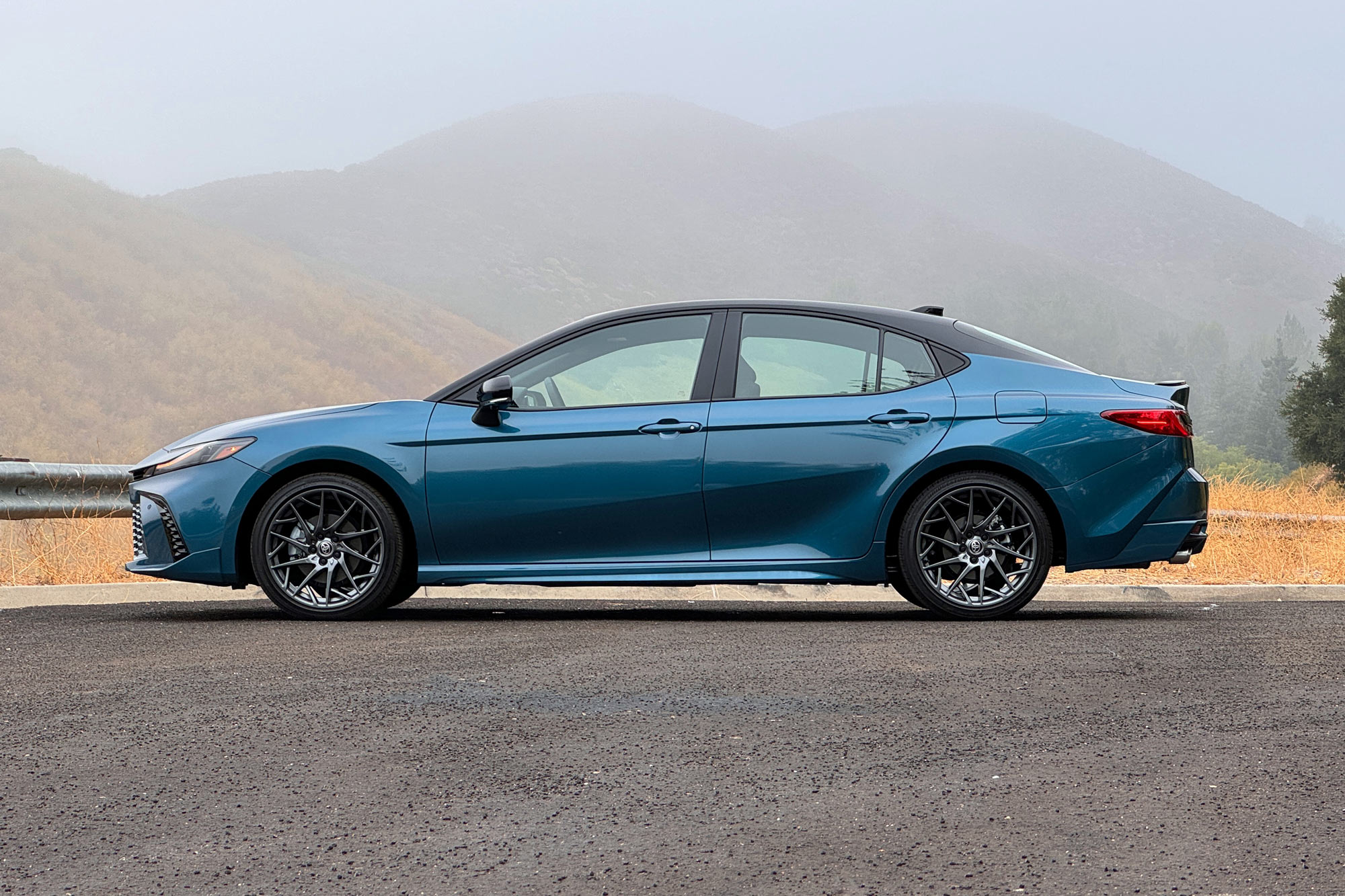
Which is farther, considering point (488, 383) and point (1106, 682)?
point (488, 383)

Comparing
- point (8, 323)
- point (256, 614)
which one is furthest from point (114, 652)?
point (8, 323)

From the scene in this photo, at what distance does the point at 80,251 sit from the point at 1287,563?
76.1 metres

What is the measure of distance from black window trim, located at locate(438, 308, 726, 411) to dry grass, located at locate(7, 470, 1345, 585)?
126 inches

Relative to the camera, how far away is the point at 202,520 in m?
7.22

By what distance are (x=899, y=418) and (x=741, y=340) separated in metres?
0.87

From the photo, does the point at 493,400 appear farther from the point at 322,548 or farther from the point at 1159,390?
the point at 1159,390

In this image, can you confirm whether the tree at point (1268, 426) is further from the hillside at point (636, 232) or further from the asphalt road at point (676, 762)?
the asphalt road at point (676, 762)

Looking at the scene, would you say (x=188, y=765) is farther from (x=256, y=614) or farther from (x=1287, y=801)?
(x=256, y=614)

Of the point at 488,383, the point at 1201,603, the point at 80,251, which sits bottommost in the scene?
the point at 1201,603

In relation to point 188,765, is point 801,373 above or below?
above

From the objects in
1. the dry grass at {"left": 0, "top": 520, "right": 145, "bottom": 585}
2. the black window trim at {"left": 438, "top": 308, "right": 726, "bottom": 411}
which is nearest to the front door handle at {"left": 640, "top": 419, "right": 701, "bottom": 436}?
the black window trim at {"left": 438, "top": 308, "right": 726, "bottom": 411}

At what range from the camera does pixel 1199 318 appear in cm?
17888

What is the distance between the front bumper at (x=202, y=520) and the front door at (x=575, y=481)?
977 millimetres

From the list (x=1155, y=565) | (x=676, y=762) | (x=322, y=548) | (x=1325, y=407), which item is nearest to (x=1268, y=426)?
(x=1325, y=407)
